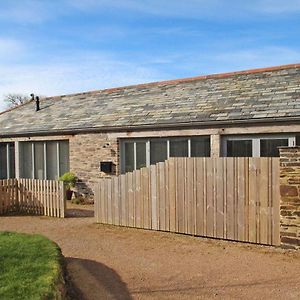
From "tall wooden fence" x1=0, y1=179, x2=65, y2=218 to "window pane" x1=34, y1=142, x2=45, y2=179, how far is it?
4300mm

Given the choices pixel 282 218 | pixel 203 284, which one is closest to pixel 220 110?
pixel 282 218

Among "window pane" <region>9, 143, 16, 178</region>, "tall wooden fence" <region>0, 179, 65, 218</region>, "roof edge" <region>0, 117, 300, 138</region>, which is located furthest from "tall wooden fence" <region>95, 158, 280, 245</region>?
"window pane" <region>9, 143, 16, 178</region>

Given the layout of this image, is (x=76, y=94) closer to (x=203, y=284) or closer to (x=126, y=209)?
(x=126, y=209)

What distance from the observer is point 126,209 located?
31.9 ft

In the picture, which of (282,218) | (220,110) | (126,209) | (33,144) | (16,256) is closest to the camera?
(16,256)

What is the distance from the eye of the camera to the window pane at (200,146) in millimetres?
12102

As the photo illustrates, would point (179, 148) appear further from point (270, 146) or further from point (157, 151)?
point (270, 146)

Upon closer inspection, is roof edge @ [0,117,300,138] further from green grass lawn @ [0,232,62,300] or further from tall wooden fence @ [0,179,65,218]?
green grass lawn @ [0,232,62,300]

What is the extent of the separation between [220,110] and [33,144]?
894 cm

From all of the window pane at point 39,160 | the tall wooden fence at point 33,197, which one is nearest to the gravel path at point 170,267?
the tall wooden fence at point 33,197

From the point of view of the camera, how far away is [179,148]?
12.7 m

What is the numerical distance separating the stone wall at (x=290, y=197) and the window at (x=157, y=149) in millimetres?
4883

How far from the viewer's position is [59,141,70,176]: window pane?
16.1m

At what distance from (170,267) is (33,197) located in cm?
707
